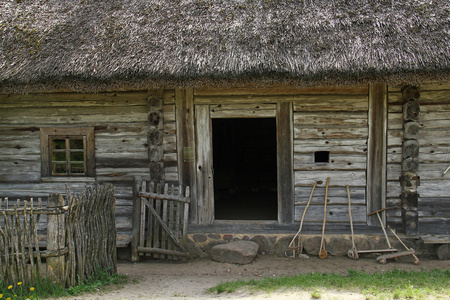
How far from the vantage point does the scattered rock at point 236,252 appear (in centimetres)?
558

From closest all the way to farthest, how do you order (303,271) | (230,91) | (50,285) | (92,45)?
(50,285) < (303,271) < (92,45) < (230,91)

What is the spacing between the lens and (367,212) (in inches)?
233

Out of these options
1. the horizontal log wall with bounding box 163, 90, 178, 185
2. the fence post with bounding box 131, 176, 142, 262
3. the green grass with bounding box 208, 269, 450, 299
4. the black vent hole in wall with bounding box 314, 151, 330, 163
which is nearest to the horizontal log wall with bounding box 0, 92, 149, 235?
the horizontal log wall with bounding box 163, 90, 178, 185

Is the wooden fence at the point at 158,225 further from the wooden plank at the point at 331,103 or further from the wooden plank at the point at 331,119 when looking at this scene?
the wooden plank at the point at 331,103

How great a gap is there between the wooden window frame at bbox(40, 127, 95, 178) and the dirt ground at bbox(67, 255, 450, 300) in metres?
1.62

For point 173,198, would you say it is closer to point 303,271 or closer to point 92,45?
point 303,271

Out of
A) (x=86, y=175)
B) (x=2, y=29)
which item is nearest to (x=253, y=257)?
(x=86, y=175)

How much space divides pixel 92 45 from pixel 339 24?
3453 millimetres

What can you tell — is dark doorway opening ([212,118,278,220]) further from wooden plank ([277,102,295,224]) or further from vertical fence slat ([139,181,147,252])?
vertical fence slat ([139,181,147,252])

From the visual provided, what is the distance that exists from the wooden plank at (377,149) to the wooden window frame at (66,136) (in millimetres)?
4177

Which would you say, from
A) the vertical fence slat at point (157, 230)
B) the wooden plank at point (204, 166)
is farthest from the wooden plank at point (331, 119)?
the vertical fence slat at point (157, 230)

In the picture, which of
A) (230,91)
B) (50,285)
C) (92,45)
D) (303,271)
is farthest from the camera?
(230,91)

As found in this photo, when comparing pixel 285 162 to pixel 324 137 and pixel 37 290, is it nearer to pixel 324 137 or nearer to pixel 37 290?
pixel 324 137

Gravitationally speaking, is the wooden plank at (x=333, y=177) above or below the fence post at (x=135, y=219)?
above
